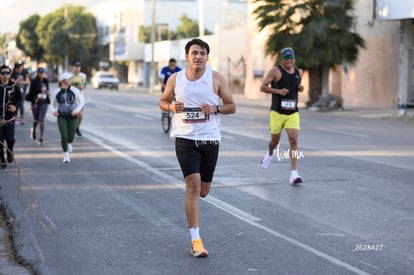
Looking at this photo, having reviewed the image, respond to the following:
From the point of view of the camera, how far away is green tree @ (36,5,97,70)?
311 ft

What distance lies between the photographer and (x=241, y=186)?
10992 millimetres

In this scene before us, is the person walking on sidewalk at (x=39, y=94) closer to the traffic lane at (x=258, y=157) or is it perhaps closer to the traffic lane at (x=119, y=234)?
the traffic lane at (x=258, y=157)

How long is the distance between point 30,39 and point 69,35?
64.7ft

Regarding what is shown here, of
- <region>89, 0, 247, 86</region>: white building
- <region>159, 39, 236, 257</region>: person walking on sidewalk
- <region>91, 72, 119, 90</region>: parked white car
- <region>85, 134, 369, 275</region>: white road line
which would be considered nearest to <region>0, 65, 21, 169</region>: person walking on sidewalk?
<region>85, 134, 369, 275</region>: white road line

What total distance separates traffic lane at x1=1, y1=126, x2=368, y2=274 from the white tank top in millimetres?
1052

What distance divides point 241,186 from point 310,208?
1.87 m

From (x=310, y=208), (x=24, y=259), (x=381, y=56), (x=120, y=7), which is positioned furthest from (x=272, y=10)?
(x=120, y=7)

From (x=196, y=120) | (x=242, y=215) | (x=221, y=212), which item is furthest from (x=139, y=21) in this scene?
(x=196, y=120)

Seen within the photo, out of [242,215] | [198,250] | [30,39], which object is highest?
[30,39]

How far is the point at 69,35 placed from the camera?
92.6 meters

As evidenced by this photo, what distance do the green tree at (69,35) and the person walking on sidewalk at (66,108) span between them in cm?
8017

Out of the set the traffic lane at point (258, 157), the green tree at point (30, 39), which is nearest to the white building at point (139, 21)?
the green tree at point (30, 39)

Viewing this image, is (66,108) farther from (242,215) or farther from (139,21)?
(139,21)

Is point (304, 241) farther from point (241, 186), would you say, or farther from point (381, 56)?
point (381, 56)
